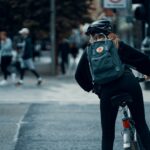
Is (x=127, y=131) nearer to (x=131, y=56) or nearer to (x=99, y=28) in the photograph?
(x=131, y=56)

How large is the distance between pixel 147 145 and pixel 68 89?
1335cm

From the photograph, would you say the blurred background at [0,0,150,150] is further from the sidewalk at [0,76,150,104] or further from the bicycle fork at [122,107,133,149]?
the bicycle fork at [122,107,133,149]

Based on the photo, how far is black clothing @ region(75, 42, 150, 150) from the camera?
709 centimetres

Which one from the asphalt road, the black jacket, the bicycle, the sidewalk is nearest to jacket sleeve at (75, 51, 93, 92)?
the black jacket

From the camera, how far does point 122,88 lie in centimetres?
707

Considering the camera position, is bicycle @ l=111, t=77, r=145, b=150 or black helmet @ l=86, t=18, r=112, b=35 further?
black helmet @ l=86, t=18, r=112, b=35

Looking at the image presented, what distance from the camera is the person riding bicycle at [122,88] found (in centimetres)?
710

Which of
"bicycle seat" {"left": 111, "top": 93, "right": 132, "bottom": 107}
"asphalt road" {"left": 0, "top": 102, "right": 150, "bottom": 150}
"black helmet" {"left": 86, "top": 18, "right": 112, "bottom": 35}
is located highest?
"black helmet" {"left": 86, "top": 18, "right": 112, "bottom": 35}

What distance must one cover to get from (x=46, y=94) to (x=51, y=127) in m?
6.85

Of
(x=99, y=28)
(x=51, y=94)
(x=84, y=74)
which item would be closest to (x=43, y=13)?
(x=51, y=94)

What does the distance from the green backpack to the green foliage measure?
853 inches

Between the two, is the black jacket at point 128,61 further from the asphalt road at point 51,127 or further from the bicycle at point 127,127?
the asphalt road at point 51,127

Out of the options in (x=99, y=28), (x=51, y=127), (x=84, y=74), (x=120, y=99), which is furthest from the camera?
(x=51, y=127)

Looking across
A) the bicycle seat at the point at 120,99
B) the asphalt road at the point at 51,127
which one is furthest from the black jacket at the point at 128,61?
the asphalt road at the point at 51,127
